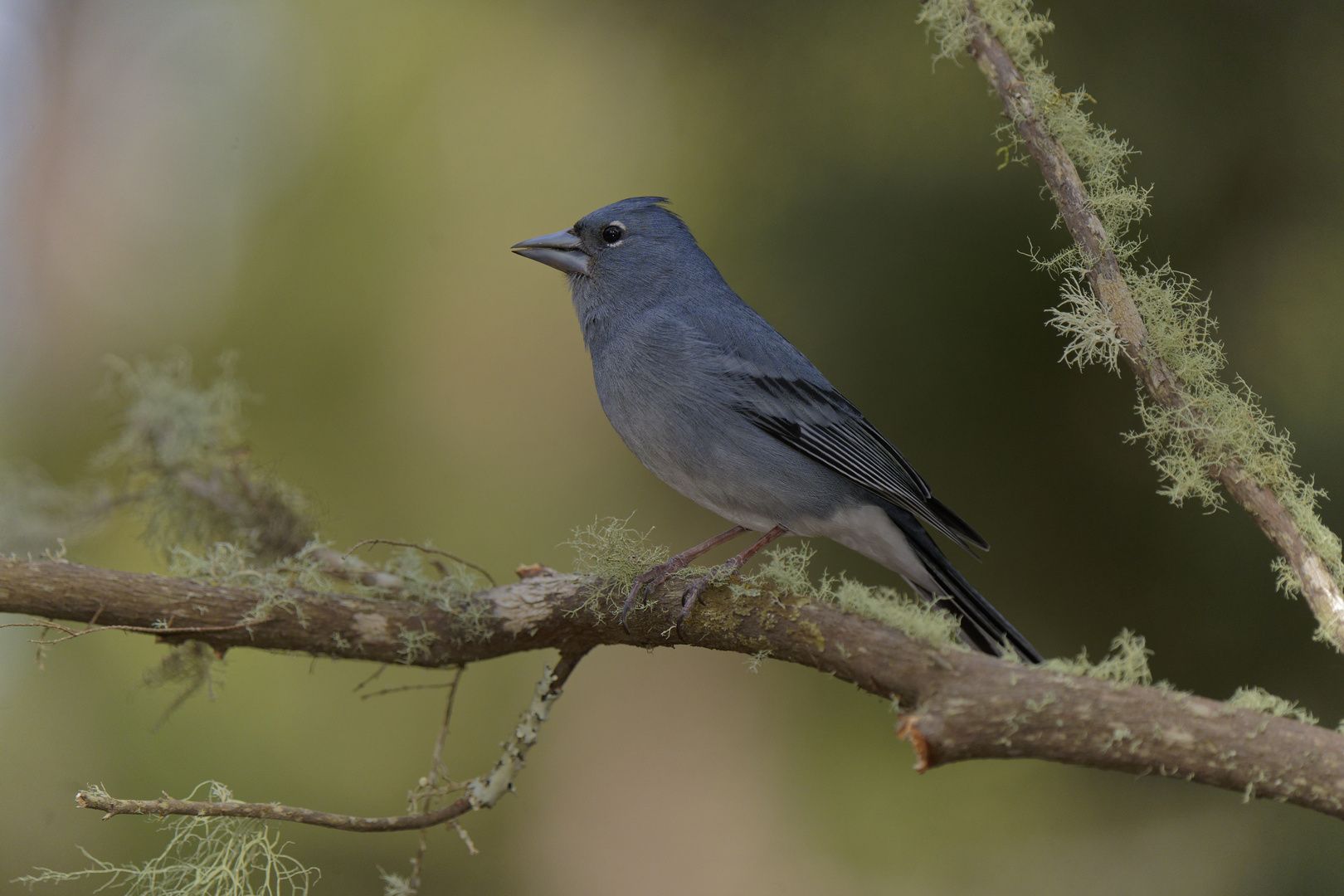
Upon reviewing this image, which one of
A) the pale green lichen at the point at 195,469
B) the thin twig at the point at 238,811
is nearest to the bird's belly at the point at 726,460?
the thin twig at the point at 238,811

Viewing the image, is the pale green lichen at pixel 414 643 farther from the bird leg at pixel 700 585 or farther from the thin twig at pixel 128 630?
the bird leg at pixel 700 585

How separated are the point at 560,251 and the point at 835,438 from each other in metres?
1.06

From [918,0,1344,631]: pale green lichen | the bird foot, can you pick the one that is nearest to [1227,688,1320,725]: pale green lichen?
[918,0,1344,631]: pale green lichen

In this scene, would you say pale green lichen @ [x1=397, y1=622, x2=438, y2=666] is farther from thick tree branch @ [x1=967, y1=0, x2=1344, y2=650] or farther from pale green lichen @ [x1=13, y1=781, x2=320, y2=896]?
thick tree branch @ [x1=967, y1=0, x2=1344, y2=650]

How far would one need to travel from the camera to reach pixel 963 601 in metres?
2.48

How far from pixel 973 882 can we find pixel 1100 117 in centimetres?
303

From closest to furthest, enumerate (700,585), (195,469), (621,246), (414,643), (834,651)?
(834,651)
(700,585)
(414,643)
(621,246)
(195,469)

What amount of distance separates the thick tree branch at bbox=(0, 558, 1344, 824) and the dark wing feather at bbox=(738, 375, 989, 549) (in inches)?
22.0

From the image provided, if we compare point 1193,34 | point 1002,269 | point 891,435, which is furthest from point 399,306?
point 1193,34

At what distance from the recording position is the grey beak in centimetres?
290

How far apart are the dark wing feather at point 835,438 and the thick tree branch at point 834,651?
56cm

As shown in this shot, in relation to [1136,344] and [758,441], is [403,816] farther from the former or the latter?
[1136,344]

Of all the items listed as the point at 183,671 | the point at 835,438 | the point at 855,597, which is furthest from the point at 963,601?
the point at 183,671

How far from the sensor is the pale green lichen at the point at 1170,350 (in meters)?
1.96
